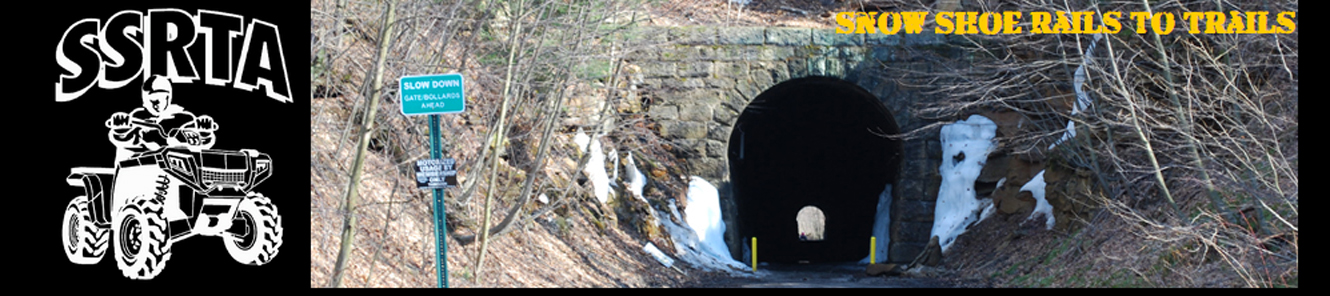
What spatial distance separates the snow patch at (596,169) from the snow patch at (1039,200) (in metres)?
6.04

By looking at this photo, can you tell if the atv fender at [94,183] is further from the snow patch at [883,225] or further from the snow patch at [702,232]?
the snow patch at [883,225]

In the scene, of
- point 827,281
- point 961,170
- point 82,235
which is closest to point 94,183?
point 82,235

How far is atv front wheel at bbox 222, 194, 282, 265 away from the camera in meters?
6.61

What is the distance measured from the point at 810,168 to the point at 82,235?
21049 millimetres

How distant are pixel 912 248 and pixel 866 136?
480cm

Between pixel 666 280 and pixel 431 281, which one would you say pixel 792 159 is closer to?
pixel 666 280

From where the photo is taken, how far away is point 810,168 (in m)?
26.1

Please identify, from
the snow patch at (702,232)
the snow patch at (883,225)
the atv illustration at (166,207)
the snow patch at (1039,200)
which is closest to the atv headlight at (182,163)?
the atv illustration at (166,207)


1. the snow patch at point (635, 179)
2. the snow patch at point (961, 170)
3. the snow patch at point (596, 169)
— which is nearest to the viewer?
the snow patch at point (596, 169)

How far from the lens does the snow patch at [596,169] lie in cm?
1747

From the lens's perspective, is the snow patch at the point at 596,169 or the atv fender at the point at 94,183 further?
the snow patch at the point at 596,169

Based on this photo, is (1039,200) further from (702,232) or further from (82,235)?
(82,235)

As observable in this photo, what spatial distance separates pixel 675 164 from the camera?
18.9m

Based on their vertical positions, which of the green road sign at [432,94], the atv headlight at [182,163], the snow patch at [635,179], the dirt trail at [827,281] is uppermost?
the green road sign at [432,94]
